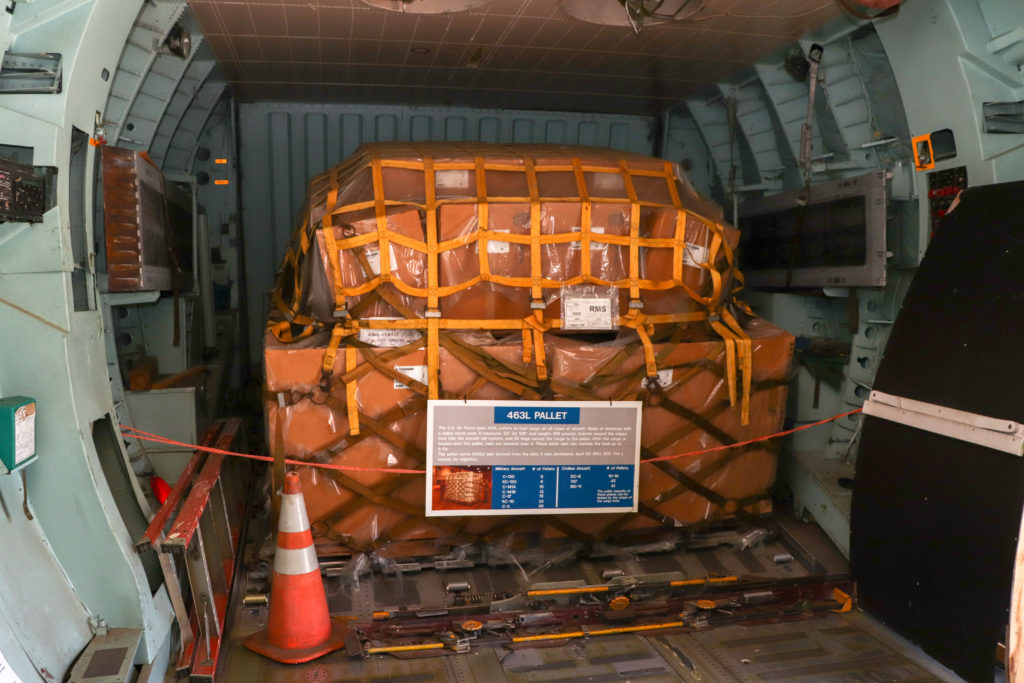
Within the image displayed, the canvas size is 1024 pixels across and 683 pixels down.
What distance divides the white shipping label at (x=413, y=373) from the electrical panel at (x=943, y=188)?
3.18m

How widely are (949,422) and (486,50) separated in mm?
3856

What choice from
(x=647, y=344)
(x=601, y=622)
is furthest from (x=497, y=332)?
(x=601, y=622)

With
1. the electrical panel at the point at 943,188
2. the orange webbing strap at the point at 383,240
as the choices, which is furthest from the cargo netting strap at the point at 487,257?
the electrical panel at the point at 943,188

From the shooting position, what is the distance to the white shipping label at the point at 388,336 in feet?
14.7

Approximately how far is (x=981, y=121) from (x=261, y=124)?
18.7 feet

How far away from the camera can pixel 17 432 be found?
300 centimetres

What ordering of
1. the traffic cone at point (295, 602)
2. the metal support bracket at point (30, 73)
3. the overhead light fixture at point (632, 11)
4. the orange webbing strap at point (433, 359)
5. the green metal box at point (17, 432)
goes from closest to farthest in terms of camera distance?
the green metal box at point (17, 432)
the metal support bracket at point (30, 73)
the traffic cone at point (295, 602)
the orange webbing strap at point (433, 359)
the overhead light fixture at point (632, 11)

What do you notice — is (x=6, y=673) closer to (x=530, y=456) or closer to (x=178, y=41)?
(x=530, y=456)

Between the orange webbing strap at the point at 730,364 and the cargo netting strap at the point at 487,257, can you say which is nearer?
the cargo netting strap at the point at 487,257

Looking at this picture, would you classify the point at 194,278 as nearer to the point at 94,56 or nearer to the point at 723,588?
the point at 94,56

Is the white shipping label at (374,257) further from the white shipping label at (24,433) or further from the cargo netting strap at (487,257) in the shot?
the white shipping label at (24,433)

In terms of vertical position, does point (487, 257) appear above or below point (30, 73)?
below

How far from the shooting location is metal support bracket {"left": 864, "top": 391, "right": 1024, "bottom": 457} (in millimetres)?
3352

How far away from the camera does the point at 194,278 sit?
5.98 metres
